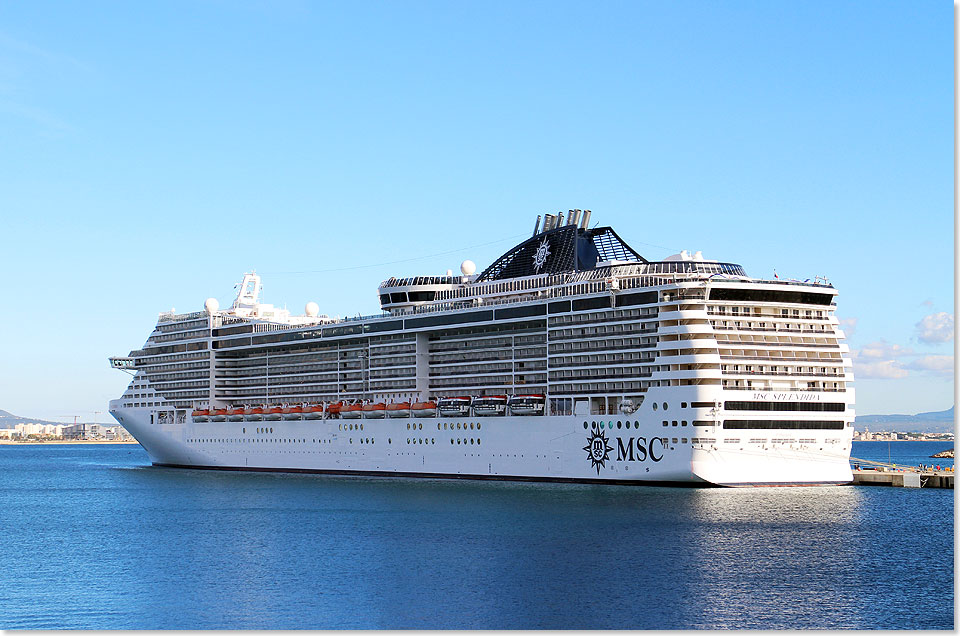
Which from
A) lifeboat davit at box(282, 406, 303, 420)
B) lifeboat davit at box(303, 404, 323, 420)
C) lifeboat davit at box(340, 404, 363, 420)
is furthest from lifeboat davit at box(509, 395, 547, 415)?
lifeboat davit at box(282, 406, 303, 420)

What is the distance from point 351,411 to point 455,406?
1177 centimetres

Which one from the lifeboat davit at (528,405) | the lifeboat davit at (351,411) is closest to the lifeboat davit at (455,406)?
the lifeboat davit at (528,405)

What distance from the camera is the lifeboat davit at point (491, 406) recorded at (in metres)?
66.2

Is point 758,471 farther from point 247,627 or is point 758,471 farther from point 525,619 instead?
point 247,627

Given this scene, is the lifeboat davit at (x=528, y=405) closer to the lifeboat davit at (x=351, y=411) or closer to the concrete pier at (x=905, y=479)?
the lifeboat davit at (x=351, y=411)

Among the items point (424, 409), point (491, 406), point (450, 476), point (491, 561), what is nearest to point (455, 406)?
point (491, 406)

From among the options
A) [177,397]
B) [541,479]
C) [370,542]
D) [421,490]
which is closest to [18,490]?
[177,397]

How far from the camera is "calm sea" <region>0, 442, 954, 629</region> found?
2980 centimetres

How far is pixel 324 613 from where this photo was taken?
1184 inches

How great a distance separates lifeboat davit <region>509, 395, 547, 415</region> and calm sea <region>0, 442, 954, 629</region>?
5.16 metres

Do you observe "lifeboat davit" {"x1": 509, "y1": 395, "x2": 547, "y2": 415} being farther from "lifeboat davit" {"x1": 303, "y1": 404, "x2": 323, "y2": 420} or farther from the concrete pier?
the concrete pier

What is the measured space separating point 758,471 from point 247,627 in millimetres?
32956

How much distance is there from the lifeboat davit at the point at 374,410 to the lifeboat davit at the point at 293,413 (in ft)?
25.7

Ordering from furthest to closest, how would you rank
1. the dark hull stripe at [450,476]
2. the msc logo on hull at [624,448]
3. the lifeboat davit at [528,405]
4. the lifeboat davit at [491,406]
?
the lifeboat davit at [491,406] → the lifeboat davit at [528,405] → the msc logo on hull at [624,448] → the dark hull stripe at [450,476]
